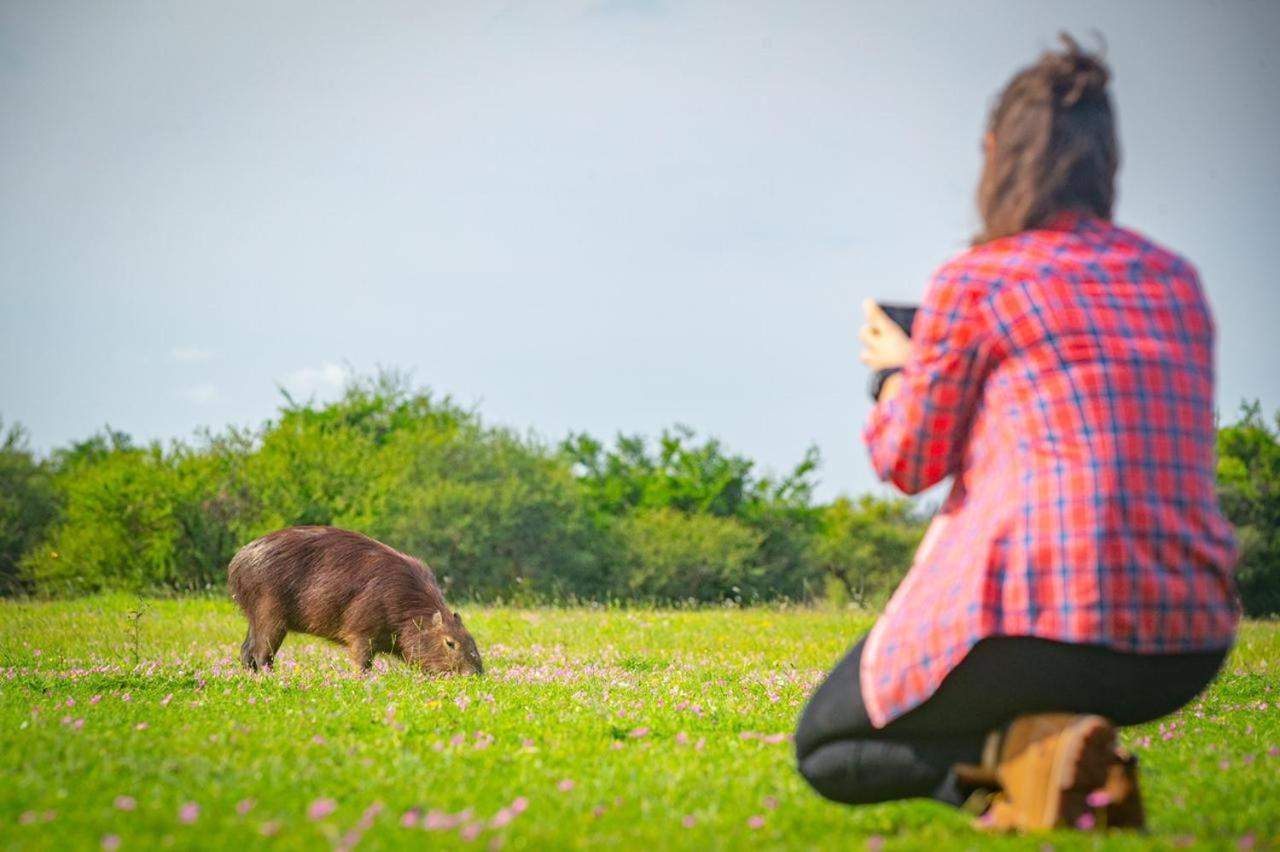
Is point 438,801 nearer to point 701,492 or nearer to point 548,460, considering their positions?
point 548,460

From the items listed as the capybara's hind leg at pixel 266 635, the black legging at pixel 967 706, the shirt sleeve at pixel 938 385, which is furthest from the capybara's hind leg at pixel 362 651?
the shirt sleeve at pixel 938 385

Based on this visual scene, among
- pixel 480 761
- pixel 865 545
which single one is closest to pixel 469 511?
pixel 865 545

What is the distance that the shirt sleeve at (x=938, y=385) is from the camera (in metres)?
3.33

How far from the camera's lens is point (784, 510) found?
4325 cm

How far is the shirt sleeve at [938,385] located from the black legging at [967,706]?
1.92ft

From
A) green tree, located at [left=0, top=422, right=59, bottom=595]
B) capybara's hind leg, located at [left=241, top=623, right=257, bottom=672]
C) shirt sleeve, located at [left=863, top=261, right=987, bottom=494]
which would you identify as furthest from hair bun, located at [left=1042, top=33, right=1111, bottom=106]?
green tree, located at [left=0, top=422, right=59, bottom=595]

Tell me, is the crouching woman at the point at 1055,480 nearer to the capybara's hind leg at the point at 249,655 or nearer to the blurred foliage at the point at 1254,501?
the capybara's hind leg at the point at 249,655

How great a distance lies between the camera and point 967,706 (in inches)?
137

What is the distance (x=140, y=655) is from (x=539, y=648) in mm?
3677

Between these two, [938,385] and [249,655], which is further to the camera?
[249,655]

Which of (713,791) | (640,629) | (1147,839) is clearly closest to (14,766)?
(713,791)

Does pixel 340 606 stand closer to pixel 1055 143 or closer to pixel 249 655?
pixel 249 655

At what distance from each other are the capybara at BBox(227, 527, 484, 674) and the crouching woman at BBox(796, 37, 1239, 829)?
6207mm

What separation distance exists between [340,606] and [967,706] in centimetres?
698
